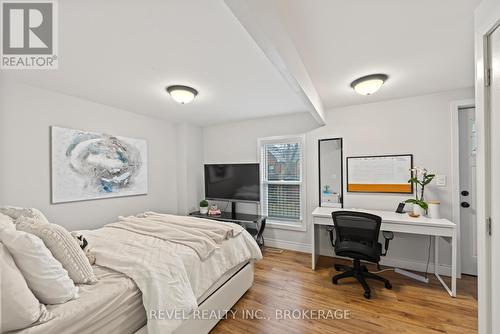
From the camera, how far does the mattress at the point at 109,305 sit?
3.30ft

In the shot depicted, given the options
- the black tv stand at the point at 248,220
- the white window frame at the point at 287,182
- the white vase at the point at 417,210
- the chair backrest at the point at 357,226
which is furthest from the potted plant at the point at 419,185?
the black tv stand at the point at 248,220

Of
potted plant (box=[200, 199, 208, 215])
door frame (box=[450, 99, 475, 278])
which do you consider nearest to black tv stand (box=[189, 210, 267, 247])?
potted plant (box=[200, 199, 208, 215])

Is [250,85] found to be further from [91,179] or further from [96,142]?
[91,179]

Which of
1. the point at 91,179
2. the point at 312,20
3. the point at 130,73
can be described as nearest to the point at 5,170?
the point at 91,179

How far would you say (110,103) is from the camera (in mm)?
2891

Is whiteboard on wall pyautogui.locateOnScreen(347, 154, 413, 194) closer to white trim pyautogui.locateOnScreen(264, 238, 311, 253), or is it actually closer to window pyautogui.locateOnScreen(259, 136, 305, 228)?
window pyautogui.locateOnScreen(259, 136, 305, 228)

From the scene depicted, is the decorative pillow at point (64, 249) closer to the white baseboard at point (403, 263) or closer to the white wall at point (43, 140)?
the white wall at point (43, 140)

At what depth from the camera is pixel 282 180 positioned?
A: 3.72 m

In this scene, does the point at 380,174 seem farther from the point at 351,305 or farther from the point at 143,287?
the point at 143,287

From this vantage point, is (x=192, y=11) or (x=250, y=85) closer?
(x=192, y=11)

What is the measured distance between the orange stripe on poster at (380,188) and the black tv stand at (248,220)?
155 cm

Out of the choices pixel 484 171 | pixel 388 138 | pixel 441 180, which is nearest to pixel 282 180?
pixel 388 138

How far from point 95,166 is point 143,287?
85.9 inches

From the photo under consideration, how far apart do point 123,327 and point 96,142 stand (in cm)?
244
